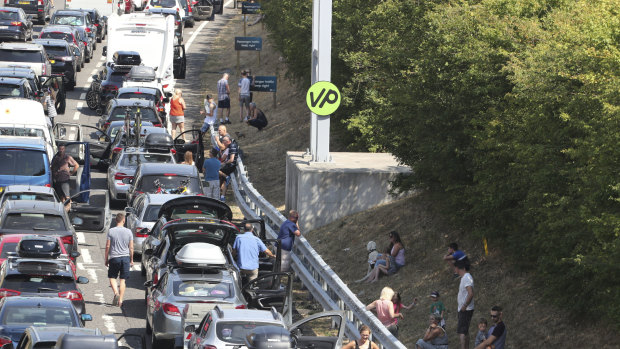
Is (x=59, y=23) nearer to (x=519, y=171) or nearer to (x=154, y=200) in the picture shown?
(x=154, y=200)

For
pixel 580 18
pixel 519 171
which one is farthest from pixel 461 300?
pixel 580 18

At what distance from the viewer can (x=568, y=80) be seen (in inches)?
757

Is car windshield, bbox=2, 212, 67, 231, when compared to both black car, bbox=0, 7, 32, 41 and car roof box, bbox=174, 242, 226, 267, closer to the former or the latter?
car roof box, bbox=174, 242, 226, 267

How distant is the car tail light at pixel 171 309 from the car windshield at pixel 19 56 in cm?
2344

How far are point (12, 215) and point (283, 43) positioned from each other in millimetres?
22034

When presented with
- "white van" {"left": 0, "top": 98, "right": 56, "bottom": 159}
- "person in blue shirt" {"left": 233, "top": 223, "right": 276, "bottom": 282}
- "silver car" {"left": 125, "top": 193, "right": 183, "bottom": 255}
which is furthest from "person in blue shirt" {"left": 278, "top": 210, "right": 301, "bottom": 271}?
"white van" {"left": 0, "top": 98, "right": 56, "bottom": 159}

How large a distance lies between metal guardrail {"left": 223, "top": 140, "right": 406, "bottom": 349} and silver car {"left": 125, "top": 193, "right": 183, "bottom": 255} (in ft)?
8.03

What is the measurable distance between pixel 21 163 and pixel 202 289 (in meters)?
8.93

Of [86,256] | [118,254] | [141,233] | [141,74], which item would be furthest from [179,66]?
[118,254]

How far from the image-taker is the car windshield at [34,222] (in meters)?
21.7

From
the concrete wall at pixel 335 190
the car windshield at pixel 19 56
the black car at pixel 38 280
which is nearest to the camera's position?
the black car at pixel 38 280

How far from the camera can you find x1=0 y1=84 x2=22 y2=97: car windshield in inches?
1310

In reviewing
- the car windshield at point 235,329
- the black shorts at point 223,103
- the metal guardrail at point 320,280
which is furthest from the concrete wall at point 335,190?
the black shorts at point 223,103

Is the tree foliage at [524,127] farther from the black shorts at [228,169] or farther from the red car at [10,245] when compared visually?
the red car at [10,245]
